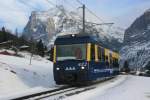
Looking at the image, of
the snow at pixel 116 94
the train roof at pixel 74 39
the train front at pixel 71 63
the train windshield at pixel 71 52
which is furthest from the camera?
the train roof at pixel 74 39

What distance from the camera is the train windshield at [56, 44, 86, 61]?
26531 mm

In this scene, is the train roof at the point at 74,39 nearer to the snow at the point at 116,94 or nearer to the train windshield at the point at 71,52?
the train windshield at the point at 71,52

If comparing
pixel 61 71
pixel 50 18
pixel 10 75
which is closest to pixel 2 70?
pixel 10 75

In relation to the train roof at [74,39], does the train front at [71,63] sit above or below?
below

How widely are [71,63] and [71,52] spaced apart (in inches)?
29.4

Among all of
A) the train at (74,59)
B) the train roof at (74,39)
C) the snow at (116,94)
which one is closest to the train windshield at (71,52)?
the train at (74,59)

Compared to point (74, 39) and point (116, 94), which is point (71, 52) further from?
point (116, 94)

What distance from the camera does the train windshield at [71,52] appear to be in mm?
26531

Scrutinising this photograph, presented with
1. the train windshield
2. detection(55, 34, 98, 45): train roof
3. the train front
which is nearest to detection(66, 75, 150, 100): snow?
the train front

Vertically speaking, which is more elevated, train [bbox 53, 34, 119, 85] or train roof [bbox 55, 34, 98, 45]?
train roof [bbox 55, 34, 98, 45]

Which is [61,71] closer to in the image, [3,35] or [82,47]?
[82,47]

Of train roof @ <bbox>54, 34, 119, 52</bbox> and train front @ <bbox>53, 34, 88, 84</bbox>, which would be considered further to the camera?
train roof @ <bbox>54, 34, 119, 52</bbox>

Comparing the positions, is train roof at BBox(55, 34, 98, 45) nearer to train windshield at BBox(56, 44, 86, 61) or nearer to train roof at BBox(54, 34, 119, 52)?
train roof at BBox(54, 34, 119, 52)

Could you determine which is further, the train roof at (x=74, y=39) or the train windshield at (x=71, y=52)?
the train roof at (x=74, y=39)
